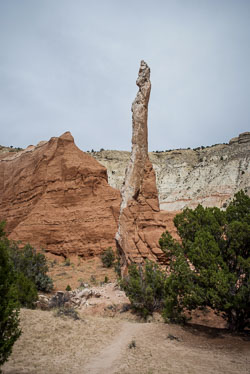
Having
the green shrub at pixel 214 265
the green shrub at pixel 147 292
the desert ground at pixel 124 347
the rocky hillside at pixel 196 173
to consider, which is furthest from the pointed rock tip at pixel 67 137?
the rocky hillside at pixel 196 173

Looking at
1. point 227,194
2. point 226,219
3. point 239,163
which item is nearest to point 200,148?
point 239,163

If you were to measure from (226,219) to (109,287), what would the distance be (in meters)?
8.85

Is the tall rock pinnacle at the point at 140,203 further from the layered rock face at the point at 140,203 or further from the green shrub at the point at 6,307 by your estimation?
the green shrub at the point at 6,307

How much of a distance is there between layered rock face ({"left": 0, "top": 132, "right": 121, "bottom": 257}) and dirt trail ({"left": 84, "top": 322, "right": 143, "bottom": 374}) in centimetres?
1442

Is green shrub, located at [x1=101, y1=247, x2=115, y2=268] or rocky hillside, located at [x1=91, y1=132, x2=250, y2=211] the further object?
rocky hillside, located at [x1=91, y1=132, x2=250, y2=211]

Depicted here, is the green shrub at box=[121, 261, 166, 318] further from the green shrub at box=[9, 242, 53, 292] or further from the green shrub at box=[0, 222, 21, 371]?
the green shrub at box=[0, 222, 21, 371]

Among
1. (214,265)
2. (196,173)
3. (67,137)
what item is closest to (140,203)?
(214,265)

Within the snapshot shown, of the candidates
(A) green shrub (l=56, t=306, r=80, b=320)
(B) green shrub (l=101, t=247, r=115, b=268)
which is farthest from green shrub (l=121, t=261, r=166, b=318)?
(B) green shrub (l=101, t=247, r=115, b=268)

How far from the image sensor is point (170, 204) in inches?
2029

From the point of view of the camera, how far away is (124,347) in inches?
350

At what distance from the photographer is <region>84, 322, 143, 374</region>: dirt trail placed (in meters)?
7.03

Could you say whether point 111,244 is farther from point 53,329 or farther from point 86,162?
point 53,329

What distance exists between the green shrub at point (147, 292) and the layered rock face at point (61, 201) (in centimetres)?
1222

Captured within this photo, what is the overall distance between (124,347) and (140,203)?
10084mm
